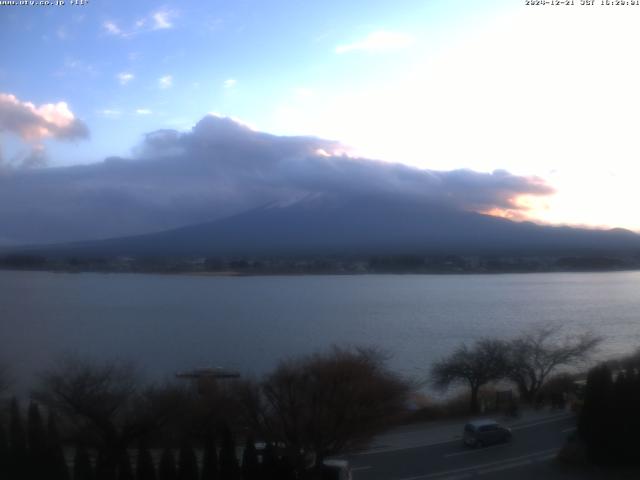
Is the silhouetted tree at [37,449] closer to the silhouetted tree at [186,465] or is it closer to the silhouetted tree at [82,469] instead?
the silhouetted tree at [82,469]

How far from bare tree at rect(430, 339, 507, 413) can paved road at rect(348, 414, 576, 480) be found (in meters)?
2.64

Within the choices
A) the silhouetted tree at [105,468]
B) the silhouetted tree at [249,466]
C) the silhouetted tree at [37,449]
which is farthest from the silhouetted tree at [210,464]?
the silhouetted tree at [37,449]

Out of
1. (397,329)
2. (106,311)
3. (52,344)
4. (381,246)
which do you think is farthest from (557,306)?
(381,246)

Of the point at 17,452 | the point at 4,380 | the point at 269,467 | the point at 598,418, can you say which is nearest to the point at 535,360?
the point at 598,418

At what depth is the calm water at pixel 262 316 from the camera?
41.3 feet

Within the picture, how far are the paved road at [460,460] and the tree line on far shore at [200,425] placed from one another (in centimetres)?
29

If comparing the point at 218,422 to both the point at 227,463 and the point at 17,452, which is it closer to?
the point at 227,463

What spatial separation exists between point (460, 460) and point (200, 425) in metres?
2.44

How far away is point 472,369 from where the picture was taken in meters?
9.73

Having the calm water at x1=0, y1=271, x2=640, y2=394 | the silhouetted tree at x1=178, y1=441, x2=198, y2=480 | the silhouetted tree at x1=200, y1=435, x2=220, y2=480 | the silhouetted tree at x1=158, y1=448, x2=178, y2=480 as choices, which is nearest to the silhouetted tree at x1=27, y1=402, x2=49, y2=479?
the silhouetted tree at x1=158, y1=448, x2=178, y2=480

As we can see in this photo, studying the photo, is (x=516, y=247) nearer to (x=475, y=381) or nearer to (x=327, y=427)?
(x=475, y=381)

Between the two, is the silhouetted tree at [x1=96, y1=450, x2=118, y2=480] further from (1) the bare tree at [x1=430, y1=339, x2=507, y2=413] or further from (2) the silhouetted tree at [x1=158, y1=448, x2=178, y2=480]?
(1) the bare tree at [x1=430, y1=339, x2=507, y2=413]

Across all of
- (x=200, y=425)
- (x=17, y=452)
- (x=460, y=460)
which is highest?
(x=17, y=452)

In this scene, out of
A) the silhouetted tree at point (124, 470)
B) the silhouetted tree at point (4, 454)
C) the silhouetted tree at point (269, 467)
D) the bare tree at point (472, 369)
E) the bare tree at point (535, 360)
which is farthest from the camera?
the bare tree at point (535, 360)
